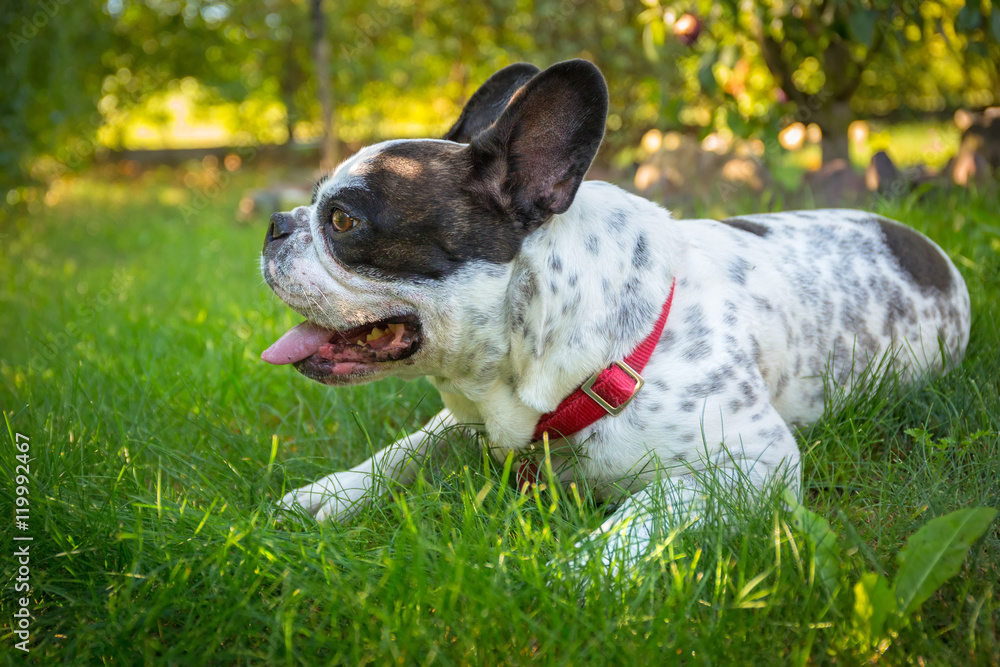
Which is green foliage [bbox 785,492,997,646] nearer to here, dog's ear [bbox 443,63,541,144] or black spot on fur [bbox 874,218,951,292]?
black spot on fur [bbox 874,218,951,292]

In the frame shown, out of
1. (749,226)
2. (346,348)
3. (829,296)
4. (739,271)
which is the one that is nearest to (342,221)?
(346,348)

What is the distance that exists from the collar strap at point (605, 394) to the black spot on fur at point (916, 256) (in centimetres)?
114

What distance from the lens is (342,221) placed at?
2.07m

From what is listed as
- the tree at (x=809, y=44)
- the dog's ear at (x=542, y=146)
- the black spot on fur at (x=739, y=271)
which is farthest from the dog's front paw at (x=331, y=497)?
the tree at (x=809, y=44)

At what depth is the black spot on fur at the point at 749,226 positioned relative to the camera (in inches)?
104

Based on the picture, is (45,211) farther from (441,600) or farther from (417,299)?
(441,600)

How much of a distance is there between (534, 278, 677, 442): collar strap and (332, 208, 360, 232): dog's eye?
2.53 feet

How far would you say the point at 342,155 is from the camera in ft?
34.4

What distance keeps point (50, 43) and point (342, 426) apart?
6.69 m

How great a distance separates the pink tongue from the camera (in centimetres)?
225

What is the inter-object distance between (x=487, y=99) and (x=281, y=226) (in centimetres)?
87

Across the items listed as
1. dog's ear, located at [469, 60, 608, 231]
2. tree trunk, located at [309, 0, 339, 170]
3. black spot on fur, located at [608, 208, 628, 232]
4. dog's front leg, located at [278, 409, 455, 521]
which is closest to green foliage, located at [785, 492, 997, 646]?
black spot on fur, located at [608, 208, 628, 232]

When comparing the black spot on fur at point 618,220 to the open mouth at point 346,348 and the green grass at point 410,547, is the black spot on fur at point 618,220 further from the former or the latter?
the green grass at point 410,547

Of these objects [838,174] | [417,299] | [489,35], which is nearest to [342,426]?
[417,299]
